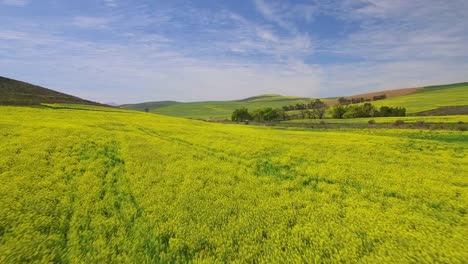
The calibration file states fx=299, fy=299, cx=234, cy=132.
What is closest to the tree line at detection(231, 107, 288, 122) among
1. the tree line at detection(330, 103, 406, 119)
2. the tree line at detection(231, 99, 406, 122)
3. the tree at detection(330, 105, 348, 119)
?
the tree line at detection(231, 99, 406, 122)

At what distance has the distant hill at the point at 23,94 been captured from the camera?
4509 cm

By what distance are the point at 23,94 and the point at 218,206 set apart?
55.3 m

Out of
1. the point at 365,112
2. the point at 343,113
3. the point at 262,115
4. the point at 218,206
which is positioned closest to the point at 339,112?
the point at 343,113

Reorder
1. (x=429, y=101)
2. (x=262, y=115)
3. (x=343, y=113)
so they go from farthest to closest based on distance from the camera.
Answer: (x=429, y=101), (x=262, y=115), (x=343, y=113)

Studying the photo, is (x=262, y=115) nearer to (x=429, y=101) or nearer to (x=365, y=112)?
(x=365, y=112)

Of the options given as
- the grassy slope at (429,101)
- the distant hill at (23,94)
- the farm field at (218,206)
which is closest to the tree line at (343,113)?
the grassy slope at (429,101)

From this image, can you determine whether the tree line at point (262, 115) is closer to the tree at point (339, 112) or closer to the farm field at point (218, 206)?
the tree at point (339, 112)

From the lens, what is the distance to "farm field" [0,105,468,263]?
841cm

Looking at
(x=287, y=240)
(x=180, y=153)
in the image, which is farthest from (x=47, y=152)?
(x=287, y=240)

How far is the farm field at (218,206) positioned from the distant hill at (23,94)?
31043 mm

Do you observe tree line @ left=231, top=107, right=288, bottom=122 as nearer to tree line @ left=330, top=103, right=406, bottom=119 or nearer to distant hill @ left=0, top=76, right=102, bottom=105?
tree line @ left=330, top=103, right=406, bottom=119

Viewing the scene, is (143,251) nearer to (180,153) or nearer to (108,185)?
(108,185)

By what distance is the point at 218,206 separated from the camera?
11.2 m

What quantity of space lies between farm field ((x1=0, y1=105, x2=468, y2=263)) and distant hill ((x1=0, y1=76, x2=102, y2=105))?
3104 cm
